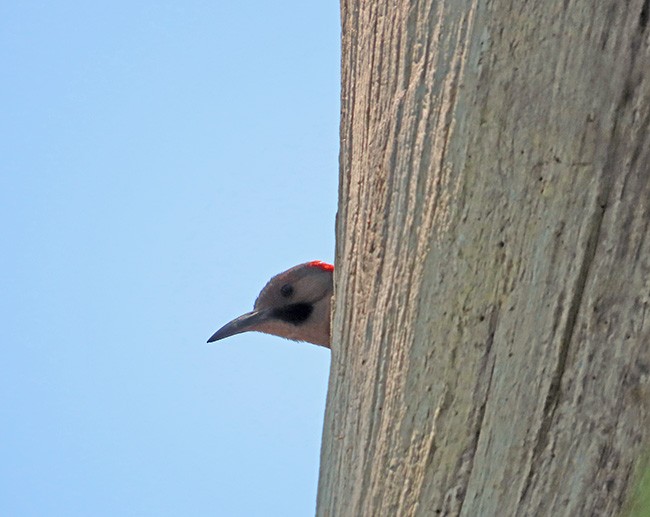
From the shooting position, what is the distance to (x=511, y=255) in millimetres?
2117

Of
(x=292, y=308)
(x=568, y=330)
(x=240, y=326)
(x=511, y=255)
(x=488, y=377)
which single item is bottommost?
(x=240, y=326)

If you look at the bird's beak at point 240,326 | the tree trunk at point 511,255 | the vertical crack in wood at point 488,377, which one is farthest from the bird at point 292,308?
the vertical crack in wood at point 488,377

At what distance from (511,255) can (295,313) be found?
3552 mm

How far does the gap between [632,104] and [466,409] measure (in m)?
0.80

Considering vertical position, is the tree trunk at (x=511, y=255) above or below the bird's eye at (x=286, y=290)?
above

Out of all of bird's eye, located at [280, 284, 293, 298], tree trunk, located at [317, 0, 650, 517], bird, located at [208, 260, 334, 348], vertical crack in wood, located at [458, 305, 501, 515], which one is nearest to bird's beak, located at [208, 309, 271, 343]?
bird, located at [208, 260, 334, 348]

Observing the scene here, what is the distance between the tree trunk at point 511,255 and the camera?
6.61 feet

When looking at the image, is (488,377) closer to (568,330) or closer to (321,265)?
(568,330)

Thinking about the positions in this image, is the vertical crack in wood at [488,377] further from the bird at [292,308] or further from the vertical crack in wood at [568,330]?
the bird at [292,308]

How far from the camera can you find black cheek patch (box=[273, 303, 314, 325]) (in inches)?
220

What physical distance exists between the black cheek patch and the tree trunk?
3197 mm

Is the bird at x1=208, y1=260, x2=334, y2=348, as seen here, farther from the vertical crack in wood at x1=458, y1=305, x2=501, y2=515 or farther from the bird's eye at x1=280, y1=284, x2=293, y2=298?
the vertical crack in wood at x1=458, y1=305, x2=501, y2=515

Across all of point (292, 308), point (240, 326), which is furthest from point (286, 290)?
point (240, 326)

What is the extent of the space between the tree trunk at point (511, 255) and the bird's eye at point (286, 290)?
327 centimetres
